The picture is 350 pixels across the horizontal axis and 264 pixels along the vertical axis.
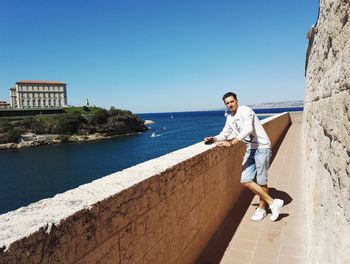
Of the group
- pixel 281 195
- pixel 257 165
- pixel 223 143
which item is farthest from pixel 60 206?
pixel 281 195

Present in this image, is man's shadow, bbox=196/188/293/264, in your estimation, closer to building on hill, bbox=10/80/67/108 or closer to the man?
the man

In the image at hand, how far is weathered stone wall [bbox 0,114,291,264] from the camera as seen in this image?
148 cm

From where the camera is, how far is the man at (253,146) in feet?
14.0

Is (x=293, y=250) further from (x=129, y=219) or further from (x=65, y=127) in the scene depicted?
(x=65, y=127)

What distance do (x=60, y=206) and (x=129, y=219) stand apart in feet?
1.88

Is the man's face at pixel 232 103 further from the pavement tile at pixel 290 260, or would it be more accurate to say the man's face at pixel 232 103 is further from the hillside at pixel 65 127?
the hillside at pixel 65 127

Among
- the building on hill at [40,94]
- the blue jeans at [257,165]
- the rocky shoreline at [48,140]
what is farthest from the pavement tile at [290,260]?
the building on hill at [40,94]

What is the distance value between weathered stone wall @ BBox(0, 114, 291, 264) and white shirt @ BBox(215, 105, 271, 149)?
435mm

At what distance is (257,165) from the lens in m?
4.38

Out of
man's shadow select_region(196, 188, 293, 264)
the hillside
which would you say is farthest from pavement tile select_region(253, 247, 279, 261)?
the hillside

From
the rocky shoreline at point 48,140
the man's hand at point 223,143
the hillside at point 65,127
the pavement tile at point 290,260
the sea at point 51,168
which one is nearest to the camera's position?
the pavement tile at point 290,260

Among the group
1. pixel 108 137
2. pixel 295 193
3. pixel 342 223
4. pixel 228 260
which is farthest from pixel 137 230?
pixel 108 137

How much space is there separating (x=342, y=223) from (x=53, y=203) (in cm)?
169

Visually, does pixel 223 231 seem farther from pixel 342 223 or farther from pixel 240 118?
pixel 342 223
